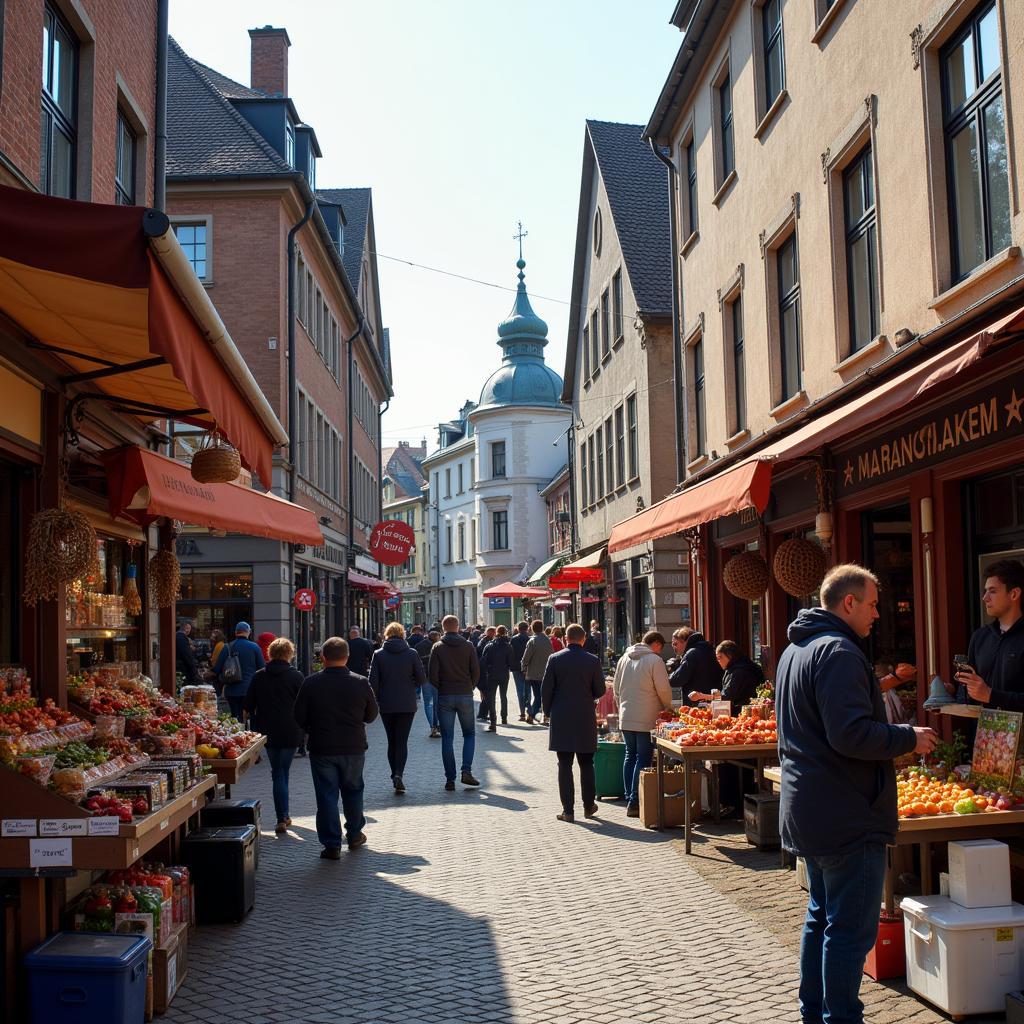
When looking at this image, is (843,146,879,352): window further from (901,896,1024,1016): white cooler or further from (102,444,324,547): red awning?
(901,896,1024,1016): white cooler

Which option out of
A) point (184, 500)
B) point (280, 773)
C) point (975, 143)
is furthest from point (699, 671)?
point (975, 143)

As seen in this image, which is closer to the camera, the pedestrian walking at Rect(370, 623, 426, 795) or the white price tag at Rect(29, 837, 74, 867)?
the white price tag at Rect(29, 837, 74, 867)

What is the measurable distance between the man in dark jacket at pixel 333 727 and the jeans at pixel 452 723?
374 cm

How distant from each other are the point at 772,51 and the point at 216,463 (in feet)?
31.8

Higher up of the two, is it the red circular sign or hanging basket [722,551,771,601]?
the red circular sign

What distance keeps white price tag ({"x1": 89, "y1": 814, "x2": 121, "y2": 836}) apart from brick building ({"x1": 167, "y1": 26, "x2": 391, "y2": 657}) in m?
17.9

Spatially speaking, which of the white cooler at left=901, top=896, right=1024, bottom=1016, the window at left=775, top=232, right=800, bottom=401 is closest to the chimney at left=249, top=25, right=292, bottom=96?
the window at left=775, top=232, right=800, bottom=401

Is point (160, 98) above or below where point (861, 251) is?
above

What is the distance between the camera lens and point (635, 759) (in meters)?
12.5

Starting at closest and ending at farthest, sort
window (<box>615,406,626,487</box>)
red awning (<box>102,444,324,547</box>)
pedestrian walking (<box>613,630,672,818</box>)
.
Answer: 1. red awning (<box>102,444,324,547</box>)
2. pedestrian walking (<box>613,630,672,818</box>)
3. window (<box>615,406,626,487</box>)

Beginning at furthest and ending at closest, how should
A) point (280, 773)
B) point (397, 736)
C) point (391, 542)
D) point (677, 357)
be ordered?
point (391, 542) → point (677, 357) → point (397, 736) → point (280, 773)

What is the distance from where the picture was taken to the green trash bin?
1313 cm

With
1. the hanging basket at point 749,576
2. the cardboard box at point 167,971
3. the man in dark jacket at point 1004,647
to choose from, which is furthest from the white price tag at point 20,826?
the hanging basket at point 749,576

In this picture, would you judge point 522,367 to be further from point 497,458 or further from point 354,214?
point 354,214
